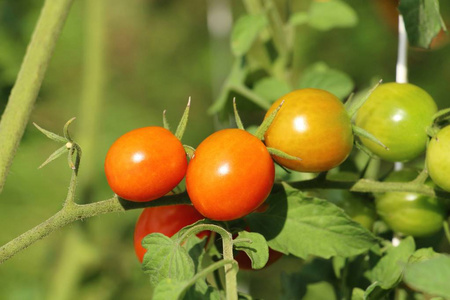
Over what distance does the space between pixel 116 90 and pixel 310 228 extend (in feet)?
5.09

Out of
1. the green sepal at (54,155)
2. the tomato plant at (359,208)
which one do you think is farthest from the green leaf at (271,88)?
the green sepal at (54,155)

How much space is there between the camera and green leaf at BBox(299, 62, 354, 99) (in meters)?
0.89

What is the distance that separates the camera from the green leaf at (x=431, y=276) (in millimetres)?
383

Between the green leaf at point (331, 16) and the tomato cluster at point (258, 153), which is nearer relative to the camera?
the tomato cluster at point (258, 153)

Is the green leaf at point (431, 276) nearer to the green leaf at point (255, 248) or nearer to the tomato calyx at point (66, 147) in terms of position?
the green leaf at point (255, 248)

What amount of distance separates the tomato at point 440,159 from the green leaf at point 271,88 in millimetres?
343

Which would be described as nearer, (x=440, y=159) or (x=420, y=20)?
(x=440, y=159)

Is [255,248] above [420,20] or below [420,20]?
below

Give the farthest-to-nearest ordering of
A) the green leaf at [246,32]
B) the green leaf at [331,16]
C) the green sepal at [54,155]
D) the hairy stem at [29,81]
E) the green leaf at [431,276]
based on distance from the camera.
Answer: the green leaf at [331,16] → the green leaf at [246,32] → the hairy stem at [29,81] → the green sepal at [54,155] → the green leaf at [431,276]

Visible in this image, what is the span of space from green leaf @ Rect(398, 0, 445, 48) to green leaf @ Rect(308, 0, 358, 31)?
29cm

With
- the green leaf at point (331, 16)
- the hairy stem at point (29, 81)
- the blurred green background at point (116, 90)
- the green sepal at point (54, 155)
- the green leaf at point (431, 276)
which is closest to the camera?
the green leaf at point (431, 276)

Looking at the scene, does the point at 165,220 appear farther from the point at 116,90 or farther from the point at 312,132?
the point at 116,90

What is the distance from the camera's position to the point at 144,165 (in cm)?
53

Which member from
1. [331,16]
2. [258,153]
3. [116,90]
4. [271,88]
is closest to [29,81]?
[258,153]
